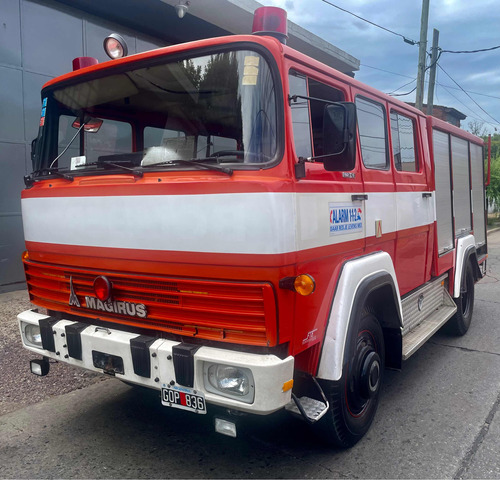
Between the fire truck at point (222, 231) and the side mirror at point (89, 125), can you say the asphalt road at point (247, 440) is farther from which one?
the side mirror at point (89, 125)

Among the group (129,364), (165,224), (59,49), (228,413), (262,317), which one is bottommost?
(228,413)

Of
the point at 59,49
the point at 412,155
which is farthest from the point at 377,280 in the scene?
the point at 59,49

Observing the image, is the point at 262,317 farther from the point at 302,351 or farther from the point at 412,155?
the point at 412,155

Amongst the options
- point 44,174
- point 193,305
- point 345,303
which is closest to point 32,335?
point 44,174

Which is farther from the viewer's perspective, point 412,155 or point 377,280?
point 412,155

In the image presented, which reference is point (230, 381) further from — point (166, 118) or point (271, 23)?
point (271, 23)

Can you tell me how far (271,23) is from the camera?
9.06 feet

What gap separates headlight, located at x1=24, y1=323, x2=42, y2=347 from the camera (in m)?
3.22

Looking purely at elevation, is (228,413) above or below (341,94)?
below

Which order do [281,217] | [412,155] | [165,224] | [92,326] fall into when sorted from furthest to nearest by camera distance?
1. [412,155]
2. [92,326]
3. [165,224]
4. [281,217]

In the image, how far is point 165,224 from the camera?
2.60m

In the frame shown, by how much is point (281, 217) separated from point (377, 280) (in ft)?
3.68

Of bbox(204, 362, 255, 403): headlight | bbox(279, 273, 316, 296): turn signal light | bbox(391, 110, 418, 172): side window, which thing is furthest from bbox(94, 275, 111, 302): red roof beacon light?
bbox(391, 110, 418, 172): side window

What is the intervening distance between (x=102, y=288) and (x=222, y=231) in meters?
0.91
